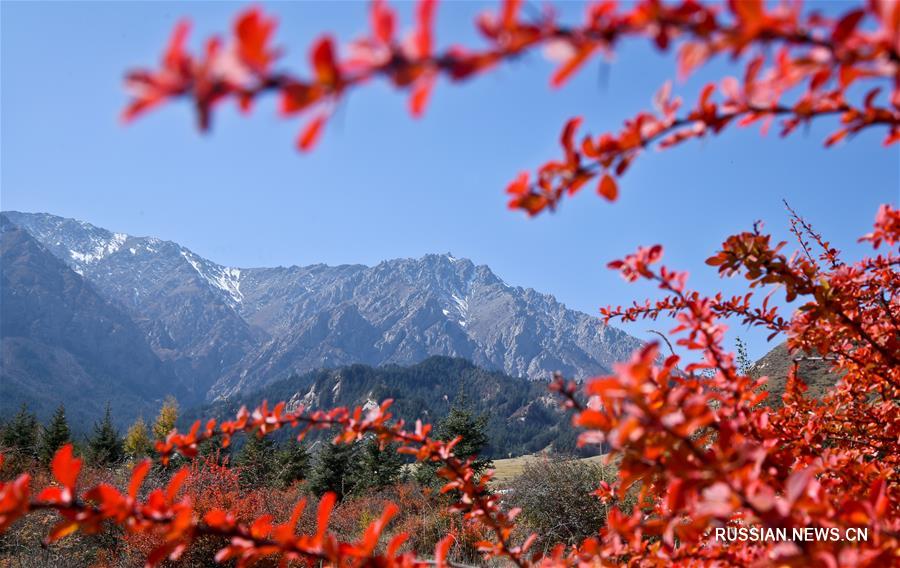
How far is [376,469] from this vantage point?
24734 millimetres

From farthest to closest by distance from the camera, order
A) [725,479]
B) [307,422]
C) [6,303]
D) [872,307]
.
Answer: [6,303] → [872,307] → [307,422] → [725,479]

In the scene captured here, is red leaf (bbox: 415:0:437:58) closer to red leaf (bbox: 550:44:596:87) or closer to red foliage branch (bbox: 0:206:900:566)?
→ red leaf (bbox: 550:44:596:87)

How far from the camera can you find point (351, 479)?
23688 mm

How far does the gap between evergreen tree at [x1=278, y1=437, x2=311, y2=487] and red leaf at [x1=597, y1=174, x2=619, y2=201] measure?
2584cm

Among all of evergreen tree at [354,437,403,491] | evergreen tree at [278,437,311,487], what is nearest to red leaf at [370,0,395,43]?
evergreen tree at [354,437,403,491]

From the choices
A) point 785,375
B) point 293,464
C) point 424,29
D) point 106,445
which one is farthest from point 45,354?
point 424,29

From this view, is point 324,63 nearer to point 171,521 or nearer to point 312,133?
point 312,133

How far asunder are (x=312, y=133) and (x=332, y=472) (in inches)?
982

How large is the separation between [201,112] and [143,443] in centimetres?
5393

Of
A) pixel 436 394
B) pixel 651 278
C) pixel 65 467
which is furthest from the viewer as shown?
pixel 436 394

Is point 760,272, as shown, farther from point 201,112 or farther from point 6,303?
point 6,303

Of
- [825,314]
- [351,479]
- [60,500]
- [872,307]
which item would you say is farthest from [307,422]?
[351,479]

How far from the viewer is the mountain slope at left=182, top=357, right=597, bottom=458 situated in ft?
366

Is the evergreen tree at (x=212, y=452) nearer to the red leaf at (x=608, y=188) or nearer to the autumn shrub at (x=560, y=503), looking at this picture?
the autumn shrub at (x=560, y=503)
